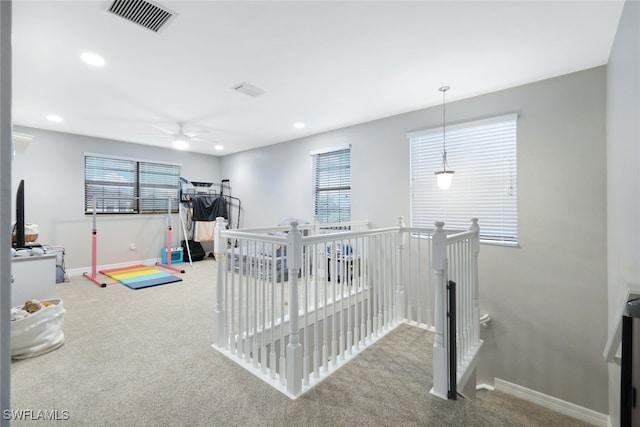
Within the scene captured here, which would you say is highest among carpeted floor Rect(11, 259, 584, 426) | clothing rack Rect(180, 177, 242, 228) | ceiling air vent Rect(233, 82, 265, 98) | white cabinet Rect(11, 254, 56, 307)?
ceiling air vent Rect(233, 82, 265, 98)

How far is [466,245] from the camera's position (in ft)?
8.24

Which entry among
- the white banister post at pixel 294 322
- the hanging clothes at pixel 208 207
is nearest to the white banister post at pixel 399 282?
the white banister post at pixel 294 322

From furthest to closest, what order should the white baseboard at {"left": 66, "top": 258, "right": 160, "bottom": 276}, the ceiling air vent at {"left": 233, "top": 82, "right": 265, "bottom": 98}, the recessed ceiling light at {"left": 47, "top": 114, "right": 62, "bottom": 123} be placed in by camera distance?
the white baseboard at {"left": 66, "top": 258, "right": 160, "bottom": 276}, the recessed ceiling light at {"left": 47, "top": 114, "right": 62, "bottom": 123}, the ceiling air vent at {"left": 233, "top": 82, "right": 265, "bottom": 98}

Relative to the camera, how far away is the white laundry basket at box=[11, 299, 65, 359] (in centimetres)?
235

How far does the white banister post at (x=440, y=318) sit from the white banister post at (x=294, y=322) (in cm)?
94

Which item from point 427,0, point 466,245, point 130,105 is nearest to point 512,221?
point 466,245

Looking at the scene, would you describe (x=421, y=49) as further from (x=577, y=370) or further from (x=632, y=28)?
(x=577, y=370)

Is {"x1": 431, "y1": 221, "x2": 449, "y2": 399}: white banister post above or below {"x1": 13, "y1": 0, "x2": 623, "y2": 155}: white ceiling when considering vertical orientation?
below

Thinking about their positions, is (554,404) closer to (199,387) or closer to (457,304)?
(457,304)

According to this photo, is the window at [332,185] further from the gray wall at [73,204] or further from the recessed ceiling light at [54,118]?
the recessed ceiling light at [54,118]

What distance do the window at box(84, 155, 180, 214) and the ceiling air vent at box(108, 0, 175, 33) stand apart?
433 cm

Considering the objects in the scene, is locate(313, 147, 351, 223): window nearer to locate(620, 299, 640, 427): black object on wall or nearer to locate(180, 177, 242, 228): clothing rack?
locate(180, 177, 242, 228): clothing rack

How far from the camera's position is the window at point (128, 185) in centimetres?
539

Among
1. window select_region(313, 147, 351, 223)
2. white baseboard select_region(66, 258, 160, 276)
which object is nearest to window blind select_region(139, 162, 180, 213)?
white baseboard select_region(66, 258, 160, 276)
